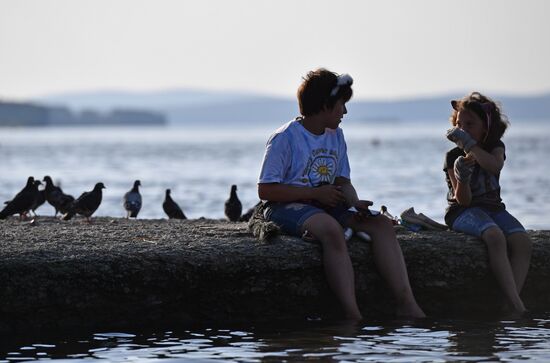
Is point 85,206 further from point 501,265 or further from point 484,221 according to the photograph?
point 501,265

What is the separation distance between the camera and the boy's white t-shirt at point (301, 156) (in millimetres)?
9383

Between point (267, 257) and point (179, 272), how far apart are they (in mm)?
701

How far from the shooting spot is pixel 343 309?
30.6ft

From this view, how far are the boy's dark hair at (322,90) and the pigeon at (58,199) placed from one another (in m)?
9.75

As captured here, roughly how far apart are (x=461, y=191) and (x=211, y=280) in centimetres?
222

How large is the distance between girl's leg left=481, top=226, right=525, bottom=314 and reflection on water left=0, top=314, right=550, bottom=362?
344mm

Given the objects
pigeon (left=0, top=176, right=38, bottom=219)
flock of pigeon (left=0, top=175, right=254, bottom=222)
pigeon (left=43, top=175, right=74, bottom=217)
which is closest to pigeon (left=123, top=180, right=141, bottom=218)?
flock of pigeon (left=0, top=175, right=254, bottom=222)

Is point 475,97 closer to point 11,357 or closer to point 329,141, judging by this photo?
point 329,141

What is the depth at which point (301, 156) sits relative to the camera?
946 centimetres

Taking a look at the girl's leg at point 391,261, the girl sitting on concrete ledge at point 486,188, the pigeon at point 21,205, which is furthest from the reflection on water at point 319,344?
the pigeon at point 21,205

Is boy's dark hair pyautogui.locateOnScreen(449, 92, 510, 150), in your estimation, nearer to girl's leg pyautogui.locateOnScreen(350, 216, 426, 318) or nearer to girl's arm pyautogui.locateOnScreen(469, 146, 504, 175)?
girl's arm pyautogui.locateOnScreen(469, 146, 504, 175)

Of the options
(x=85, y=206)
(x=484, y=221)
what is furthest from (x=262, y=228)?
(x=85, y=206)

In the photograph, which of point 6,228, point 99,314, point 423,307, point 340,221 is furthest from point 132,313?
point 6,228

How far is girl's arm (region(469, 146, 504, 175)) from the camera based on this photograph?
9.74 m
